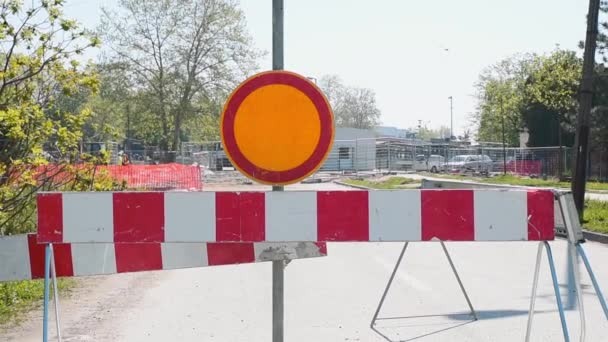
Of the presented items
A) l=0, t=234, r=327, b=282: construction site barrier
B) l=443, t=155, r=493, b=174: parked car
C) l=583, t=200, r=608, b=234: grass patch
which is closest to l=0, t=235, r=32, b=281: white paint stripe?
l=0, t=234, r=327, b=282: construction site barrier

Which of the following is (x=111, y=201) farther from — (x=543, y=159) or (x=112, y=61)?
(x=112, y=61)

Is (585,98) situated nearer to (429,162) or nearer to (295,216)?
(295,216)

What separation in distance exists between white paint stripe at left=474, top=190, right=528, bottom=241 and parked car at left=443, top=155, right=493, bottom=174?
48.4 metres

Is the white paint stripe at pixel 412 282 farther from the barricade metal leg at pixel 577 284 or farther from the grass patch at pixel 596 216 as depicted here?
the grass patch at pixel 596 216

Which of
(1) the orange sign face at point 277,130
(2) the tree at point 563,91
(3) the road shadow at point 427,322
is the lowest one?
(3) the road shadow at point 427,322

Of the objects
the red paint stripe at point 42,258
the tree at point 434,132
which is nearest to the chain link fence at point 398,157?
the red paint stripe at point 42,258

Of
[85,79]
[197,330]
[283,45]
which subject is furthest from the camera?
[85,79]

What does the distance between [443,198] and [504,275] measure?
6458 millimetres

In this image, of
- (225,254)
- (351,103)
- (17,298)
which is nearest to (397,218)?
(225,254)

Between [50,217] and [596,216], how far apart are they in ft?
53.7

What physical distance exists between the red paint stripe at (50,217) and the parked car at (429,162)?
Result: 51628 millimetres

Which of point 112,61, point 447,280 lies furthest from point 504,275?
point 112,61

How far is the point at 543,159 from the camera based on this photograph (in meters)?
45.8

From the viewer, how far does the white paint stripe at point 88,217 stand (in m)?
4.05
